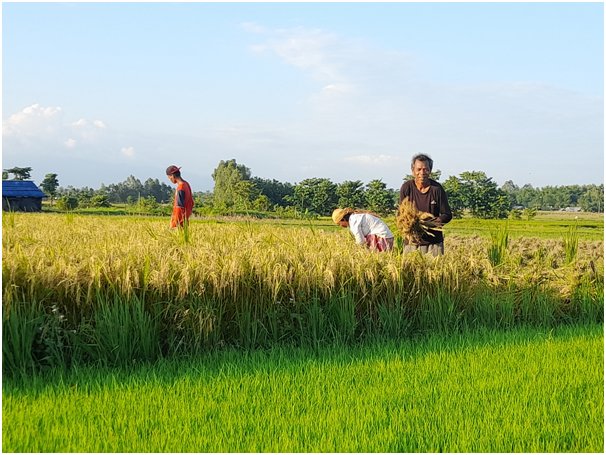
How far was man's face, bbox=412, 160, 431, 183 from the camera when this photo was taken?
7546 millimetres

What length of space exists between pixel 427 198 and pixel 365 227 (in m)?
0.87

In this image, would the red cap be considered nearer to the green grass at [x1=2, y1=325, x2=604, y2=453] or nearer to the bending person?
the bending person

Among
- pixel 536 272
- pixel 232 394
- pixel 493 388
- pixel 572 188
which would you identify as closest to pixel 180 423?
pixel 232 394

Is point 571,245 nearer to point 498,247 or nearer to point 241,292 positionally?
point 498,247

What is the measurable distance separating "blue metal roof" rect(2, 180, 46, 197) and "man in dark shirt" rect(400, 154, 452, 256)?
1641 cm

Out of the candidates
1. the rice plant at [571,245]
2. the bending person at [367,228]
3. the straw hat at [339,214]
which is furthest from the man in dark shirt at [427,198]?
the rice plant at [571,245]

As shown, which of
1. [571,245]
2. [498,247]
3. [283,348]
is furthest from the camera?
[571,245]

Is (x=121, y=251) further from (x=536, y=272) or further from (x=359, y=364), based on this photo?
(x=536, y=272)

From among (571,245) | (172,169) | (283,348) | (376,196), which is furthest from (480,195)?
(283,348)

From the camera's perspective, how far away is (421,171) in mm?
7574

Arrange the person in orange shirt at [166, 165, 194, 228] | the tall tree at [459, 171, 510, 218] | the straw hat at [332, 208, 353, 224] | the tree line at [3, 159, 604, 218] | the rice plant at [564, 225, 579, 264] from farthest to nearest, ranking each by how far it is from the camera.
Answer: the tall tree at [459, 171, 510, 218] < the tree line at [3, 159, 604, 218] < the rice plant at [564, 225, 579, 264] < the person in orange shirt at [166, 165, 194, 228] < the straw hat at [332, 208, 353, 224]

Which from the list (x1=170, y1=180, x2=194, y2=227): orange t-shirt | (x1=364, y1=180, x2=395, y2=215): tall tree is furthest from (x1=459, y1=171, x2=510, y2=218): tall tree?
(x1=170, y1=180, x2=194, y2=227): orange t-shirt

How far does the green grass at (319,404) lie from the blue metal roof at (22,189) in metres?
17.5

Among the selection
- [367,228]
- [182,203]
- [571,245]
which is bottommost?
[571,245]
